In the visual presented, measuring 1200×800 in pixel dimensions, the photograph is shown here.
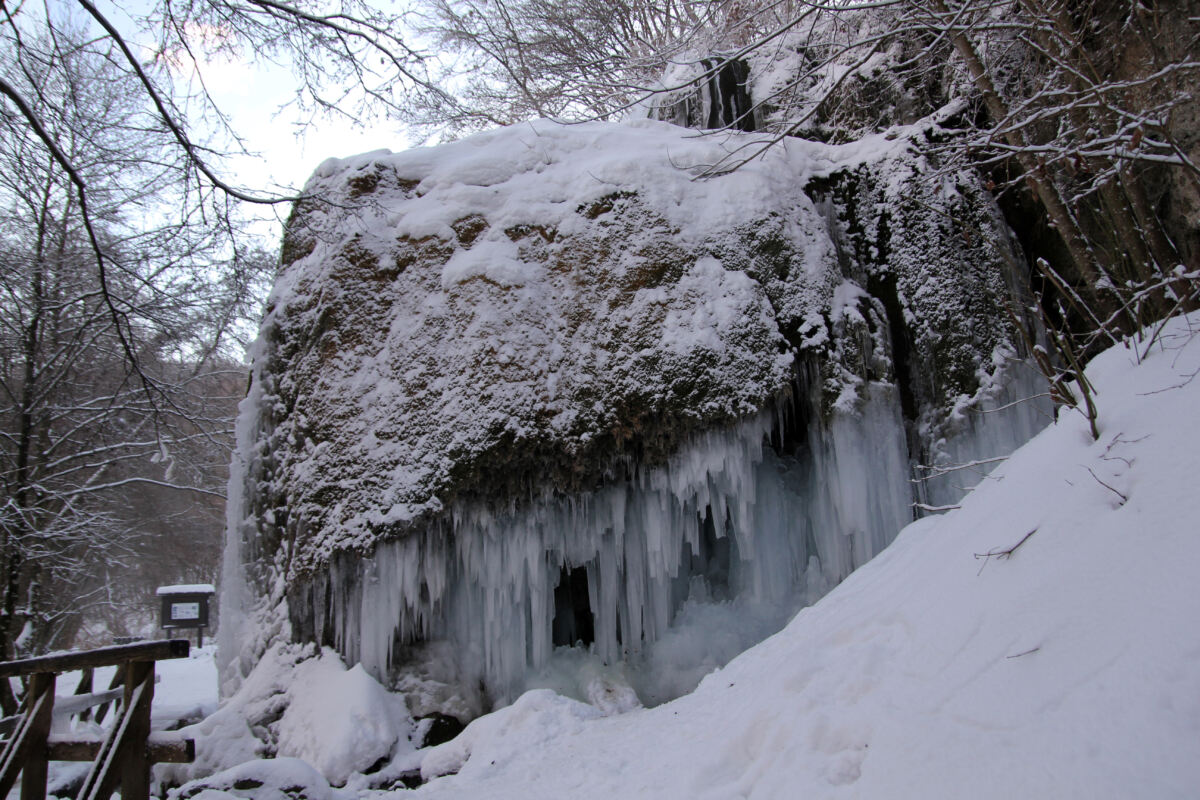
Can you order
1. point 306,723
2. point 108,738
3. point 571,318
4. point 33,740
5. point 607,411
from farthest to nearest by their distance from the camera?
point 571,318 < point 607,411 < point 306,723 < point 33,740 < point 108,738

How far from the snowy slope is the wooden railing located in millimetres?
2001

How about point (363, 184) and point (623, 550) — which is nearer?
point (623, 550)

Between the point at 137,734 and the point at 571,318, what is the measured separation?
4001 mm

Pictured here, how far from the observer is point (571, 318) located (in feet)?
19.1

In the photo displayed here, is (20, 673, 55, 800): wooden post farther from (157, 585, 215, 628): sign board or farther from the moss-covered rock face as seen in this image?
(157, 585, 215, 628): sign board

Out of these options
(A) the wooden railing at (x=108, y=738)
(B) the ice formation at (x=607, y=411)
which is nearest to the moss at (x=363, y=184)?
(B) the ice formation at (x=607, y=411)

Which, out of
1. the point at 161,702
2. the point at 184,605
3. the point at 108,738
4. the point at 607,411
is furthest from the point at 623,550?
the point at 184,605

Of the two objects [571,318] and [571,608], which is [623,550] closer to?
[571,608]

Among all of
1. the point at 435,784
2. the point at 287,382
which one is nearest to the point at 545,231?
the point at 287,382

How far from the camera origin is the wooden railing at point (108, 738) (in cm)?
345

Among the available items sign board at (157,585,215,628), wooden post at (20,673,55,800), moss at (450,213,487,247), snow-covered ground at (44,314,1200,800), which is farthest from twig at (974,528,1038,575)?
sign board at (157,585,215,628)

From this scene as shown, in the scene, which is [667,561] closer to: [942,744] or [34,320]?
[942,744]

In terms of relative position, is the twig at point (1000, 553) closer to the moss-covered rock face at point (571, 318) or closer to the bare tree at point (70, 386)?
the moss-covered rock face at point (571, 318)

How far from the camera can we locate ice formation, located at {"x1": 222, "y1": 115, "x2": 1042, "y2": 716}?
542 cm
